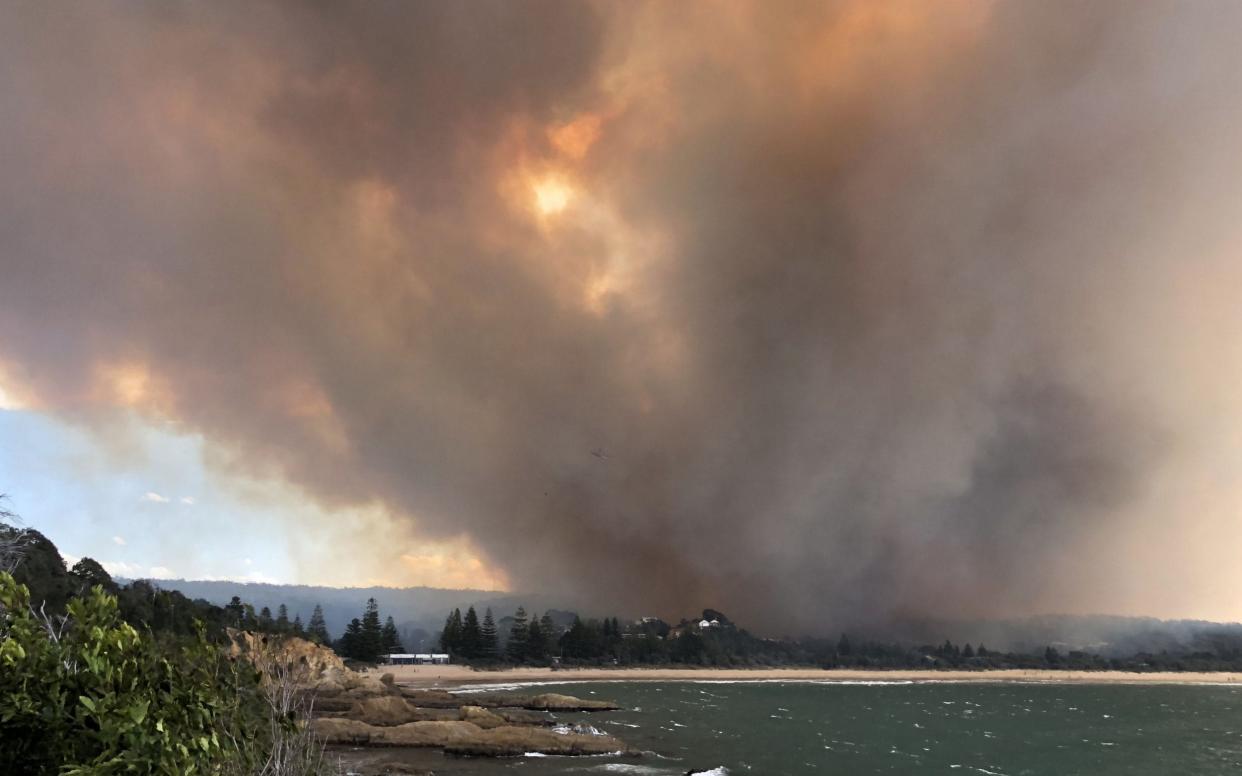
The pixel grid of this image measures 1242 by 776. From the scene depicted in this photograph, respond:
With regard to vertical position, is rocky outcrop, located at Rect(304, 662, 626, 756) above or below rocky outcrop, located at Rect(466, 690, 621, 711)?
above

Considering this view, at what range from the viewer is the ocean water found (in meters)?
46.5

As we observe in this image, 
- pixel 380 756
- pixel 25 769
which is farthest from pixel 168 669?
pixel 380 756

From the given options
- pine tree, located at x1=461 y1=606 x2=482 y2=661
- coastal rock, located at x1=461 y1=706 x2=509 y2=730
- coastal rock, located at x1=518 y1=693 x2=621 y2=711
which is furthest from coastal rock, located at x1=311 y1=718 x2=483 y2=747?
pine tree, located at x1=461 y1=606 x2=482 y2=661

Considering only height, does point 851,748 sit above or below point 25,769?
below

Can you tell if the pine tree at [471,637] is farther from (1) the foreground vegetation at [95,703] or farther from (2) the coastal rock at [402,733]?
(1) the foreground vegetation at [95,703]

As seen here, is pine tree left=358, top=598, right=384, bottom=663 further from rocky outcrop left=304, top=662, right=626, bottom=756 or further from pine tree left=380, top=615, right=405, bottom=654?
rocky outcrop left=304, top=662, right=626, bottom=756

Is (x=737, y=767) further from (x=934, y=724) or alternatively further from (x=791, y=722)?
(x=934, y=724)

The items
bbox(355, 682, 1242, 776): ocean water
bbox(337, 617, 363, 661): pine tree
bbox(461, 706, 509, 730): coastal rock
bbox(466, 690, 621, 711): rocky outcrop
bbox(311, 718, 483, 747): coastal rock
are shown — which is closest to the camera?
bbox(355, 682, 1242, 776): ocean water

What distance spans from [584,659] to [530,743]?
459 ft

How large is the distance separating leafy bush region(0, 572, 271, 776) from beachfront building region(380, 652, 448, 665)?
147 meters

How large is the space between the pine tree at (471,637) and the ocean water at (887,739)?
193 feet

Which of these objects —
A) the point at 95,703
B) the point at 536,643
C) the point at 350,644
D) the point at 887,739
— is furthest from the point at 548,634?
the point at 95,703

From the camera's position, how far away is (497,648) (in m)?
168

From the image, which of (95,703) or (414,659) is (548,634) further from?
(95,703)
